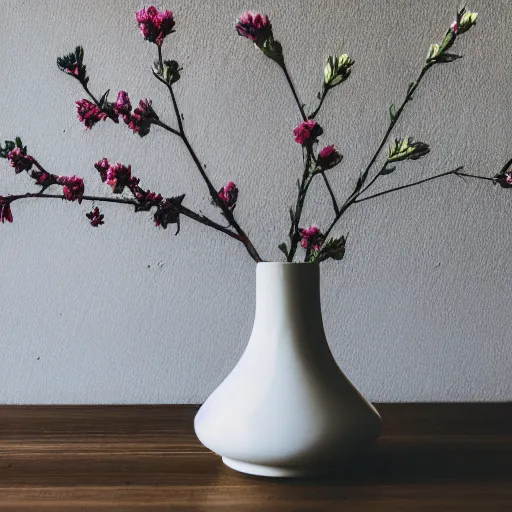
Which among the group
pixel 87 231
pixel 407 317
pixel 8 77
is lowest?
pixel 407 317

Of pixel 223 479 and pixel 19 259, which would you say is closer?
pixel 223 479

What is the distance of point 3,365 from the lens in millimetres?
1045

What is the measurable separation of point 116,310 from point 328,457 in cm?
55

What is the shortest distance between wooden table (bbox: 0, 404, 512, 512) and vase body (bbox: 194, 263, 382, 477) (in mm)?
31

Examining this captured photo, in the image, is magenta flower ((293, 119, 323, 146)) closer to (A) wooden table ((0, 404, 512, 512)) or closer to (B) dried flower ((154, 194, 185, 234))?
(B) dried flower ((154, 194, 185, 234))

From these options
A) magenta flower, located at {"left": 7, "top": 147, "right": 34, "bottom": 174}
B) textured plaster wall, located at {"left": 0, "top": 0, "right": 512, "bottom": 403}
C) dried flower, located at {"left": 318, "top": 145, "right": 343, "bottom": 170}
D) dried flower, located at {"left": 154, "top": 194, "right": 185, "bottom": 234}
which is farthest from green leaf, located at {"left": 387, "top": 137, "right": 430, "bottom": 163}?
textured plaster wall, located at {"left": 0, "top": 0, "right": 512, "bottom": 403}

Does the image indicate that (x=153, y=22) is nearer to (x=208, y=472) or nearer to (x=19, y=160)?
(x=19, y=160)

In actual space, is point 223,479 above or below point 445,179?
below

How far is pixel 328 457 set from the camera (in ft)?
1.85

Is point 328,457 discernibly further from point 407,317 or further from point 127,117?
point 407,317

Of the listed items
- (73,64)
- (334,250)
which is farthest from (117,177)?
(334,250)

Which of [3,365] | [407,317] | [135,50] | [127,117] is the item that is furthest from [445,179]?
[3,365]

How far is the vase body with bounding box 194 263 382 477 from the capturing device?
1.83 ft

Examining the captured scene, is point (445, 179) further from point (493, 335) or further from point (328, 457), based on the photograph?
point (328, 457)
